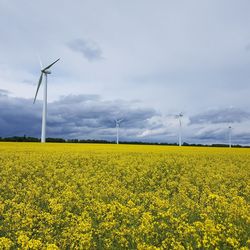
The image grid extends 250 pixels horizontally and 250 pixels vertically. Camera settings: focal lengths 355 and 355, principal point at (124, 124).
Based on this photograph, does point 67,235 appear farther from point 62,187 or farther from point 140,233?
point 62,187

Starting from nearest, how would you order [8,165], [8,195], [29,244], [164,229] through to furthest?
[29,244] → [164,229] → [8,195] → [8,165]

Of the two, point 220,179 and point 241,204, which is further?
point 220,179

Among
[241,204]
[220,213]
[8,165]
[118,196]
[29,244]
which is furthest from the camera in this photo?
[8,165]

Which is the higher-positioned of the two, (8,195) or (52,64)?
(52,64)

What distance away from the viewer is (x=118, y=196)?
12516 millimetres

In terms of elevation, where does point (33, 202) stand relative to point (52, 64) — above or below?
below

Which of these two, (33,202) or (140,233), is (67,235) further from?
(33,202)

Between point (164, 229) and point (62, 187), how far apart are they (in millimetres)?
7918

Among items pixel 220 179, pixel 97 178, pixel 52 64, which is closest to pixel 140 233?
pixel 97 178

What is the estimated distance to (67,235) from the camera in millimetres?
7438

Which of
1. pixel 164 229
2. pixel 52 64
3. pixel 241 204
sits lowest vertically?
pixel 164 229

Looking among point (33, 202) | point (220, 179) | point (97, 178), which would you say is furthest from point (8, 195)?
point (220, 179)

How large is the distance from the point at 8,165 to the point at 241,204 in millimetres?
16099

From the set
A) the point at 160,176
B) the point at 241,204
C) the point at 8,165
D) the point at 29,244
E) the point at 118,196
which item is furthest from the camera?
the point at 8,165
